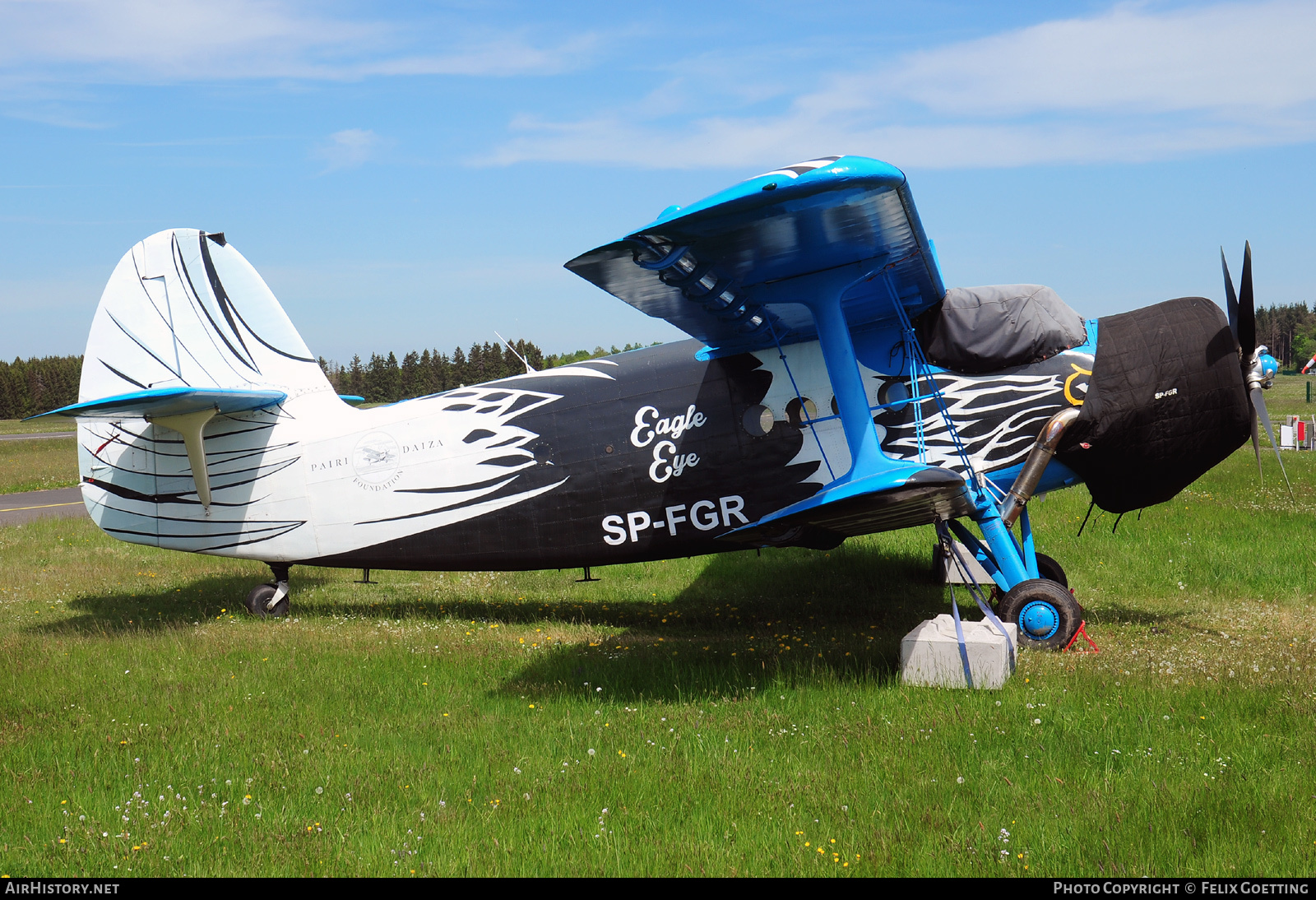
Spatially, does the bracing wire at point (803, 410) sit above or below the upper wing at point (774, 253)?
below

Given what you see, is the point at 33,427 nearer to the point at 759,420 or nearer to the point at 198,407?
the point at 198,407

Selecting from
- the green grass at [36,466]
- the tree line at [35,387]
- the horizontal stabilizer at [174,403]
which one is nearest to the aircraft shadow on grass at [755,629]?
the horizontal stabilizer at [174,403]

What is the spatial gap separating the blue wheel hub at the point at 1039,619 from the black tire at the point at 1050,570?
5.46ft

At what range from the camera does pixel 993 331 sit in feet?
24.8

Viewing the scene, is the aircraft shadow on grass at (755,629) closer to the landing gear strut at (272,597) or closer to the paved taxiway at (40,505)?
the landing gear strut at (272,597)

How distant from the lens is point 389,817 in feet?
14.9

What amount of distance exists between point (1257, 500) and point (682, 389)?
12.7 metres

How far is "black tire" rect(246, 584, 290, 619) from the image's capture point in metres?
9.73

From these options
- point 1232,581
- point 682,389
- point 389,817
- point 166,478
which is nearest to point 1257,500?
point 1232,581

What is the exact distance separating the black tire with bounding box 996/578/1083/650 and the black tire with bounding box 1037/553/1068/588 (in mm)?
1587

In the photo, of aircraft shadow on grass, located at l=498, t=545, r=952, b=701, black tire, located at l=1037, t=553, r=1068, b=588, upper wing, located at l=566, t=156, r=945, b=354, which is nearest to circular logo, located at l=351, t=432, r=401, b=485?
aircraft shadow on grass, located at l=498, t=545, r=952, b=701

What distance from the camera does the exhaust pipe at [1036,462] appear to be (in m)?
7.22

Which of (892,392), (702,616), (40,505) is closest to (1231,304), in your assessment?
(892,392)

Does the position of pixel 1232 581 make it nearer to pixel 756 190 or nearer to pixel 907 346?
pixel 907 346
